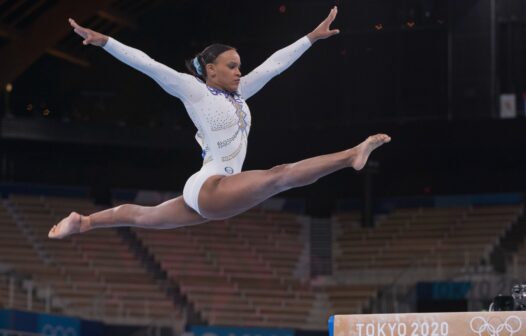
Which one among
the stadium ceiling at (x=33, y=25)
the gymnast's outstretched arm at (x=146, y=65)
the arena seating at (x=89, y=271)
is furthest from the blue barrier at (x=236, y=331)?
the gymnast's outstretched arm at (x=146, y=65)

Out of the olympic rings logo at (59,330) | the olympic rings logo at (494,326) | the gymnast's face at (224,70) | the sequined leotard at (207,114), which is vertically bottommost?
the olympic rings logo at (494,326)

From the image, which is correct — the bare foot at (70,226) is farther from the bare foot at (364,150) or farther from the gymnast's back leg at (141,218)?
the bare foot at (364,150)

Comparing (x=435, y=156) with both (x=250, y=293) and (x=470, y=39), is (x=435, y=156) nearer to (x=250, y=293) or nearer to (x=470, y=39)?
(x=470, y=39)

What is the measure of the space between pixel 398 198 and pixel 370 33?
4.36 metres

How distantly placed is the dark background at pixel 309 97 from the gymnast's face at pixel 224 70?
38.4 feet

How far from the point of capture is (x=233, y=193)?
6.61 m

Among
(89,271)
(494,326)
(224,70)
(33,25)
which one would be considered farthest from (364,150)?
(89,271)

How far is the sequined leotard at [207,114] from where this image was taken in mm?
6930

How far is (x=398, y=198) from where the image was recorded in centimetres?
2333

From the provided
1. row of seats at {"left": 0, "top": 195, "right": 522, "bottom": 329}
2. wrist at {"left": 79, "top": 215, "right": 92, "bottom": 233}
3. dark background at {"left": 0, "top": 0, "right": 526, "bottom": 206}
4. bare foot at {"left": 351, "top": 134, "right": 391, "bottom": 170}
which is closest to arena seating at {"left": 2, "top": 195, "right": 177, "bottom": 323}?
row of seats at {"left": 0, "top": 195, "right": 522, "bottom": 329}

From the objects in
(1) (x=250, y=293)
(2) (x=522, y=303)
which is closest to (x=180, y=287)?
(1) (x=250, y=293)

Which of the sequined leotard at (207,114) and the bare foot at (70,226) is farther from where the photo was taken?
the bare foot at (70,226)

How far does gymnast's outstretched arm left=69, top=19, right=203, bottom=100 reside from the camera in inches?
272

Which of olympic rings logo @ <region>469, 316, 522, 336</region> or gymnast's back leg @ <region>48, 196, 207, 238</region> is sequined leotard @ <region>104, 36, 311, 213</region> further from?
olympic rings logo @ <region>469, 316, 522, 336</region>
